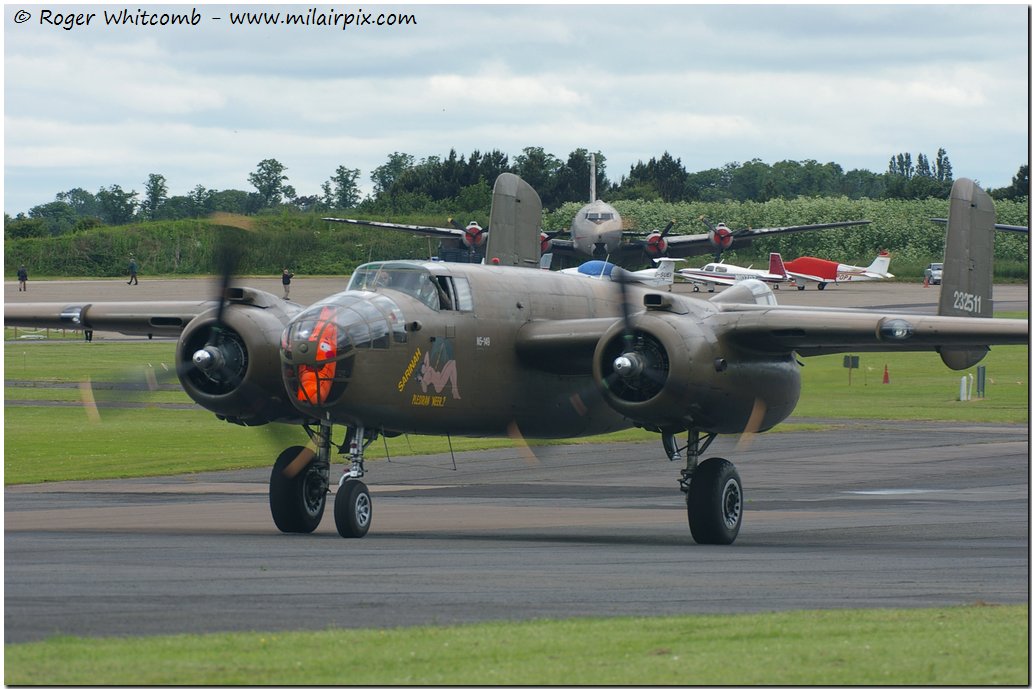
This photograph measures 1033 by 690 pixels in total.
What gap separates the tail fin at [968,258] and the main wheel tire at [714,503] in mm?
5696

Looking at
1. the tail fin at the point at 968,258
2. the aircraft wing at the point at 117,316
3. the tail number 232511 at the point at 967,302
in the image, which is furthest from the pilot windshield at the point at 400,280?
the tail number 232511 at the point at 967,302

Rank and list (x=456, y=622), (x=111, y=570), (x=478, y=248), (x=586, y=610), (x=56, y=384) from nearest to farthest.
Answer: (x=456, y=622), (x=586, y=610), (x=111, y=570), (x=56, y=384), (x=478, y=248)

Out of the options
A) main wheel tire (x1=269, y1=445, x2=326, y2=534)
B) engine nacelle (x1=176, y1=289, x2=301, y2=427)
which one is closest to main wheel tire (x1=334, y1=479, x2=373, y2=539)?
main wheel tire (x1=269, y1=445, x2=326, y2=534)

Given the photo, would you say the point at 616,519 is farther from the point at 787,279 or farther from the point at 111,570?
the point at 787,279

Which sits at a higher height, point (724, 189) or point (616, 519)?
point (724, 189)

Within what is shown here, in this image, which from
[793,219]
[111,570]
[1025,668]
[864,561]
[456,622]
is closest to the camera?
[1025,668]

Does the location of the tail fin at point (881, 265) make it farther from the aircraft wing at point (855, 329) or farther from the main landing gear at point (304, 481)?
the main landing gear at point (304, 481)

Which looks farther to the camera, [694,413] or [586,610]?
[694,413]

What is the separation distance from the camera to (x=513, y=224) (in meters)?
30.4

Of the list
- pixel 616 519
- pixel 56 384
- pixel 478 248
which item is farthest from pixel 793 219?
pixel 616 519

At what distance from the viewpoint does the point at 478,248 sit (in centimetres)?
8612

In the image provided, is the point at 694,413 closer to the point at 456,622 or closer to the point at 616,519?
the point at 616,519

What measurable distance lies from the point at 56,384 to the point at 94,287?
36772 millimetres

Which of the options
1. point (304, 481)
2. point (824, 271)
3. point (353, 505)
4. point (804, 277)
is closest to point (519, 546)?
point (353, 505)
